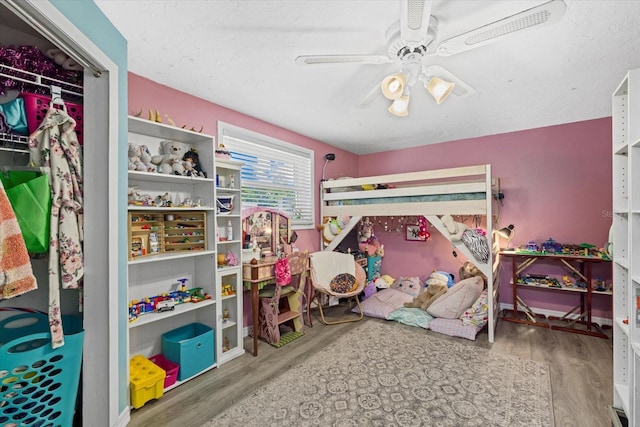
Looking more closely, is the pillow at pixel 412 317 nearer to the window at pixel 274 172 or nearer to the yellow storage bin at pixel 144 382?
the window at pixel 274 172

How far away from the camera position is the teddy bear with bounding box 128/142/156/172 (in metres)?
2.04

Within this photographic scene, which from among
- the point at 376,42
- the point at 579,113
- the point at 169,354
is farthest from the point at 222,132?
the point at 579,113

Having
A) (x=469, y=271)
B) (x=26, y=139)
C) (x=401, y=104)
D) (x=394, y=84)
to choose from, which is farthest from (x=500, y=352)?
(x=26, y=139)

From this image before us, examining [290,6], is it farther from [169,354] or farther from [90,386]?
[169,354]

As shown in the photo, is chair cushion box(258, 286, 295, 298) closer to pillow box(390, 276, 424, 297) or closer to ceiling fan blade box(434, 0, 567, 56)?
pillow box(390, 276, 424, 297)

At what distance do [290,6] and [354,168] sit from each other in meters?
3.61

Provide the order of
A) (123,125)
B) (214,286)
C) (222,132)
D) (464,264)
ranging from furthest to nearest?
(464,264), (222,132), (214,286), (123,125)

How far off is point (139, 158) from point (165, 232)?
24.3 inches

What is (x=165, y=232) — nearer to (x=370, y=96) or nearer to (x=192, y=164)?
(x=192, y=164)

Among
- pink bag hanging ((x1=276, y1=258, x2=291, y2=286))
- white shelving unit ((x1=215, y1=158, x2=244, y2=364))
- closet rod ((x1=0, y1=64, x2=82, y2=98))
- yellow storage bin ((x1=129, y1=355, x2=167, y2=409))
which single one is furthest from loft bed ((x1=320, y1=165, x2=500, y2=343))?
closet rod ((x1=0, y1=64, x2=82, y2=98))

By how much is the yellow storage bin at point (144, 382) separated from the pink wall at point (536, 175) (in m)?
1.12

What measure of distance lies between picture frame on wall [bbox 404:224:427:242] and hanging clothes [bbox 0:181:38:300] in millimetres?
4186

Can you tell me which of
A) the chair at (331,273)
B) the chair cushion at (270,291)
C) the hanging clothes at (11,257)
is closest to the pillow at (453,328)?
the chair at (331,273)

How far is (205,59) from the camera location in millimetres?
2020
